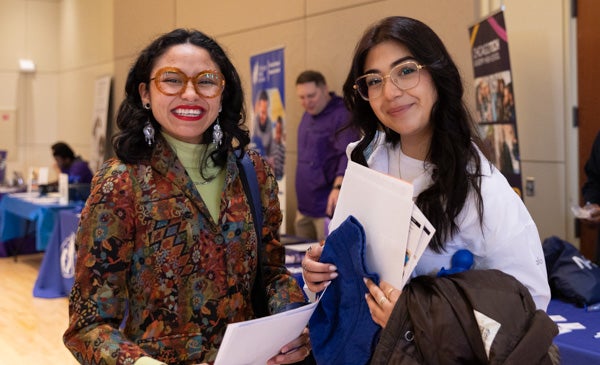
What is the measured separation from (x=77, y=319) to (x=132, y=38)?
28.0ft

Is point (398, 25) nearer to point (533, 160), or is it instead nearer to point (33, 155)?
point (533, 160)

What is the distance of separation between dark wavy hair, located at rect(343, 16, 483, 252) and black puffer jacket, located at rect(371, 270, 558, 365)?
0.13 m

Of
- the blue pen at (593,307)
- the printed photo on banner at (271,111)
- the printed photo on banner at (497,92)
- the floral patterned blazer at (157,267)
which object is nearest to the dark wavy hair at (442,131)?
the floral patterned blazer at (157,267)

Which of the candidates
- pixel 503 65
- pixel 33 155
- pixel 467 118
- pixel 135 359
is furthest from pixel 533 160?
pixel 33 155

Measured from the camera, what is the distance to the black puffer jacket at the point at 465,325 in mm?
1132

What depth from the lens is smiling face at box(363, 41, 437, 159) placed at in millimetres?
1336

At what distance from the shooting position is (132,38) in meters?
9.38

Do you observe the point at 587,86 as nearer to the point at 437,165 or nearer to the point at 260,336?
the point at 437,165

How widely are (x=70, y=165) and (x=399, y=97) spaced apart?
7.55 m

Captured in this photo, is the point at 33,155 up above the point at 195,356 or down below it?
above

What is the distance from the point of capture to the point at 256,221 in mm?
1538

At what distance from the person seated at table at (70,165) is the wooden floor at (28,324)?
1.17 meters

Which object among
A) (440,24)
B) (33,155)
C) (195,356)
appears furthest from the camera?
(33,155)

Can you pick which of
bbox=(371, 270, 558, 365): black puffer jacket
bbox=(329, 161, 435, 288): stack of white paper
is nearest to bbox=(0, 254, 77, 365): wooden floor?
bbox=(329, 161, 435, 288): stack of white paper
